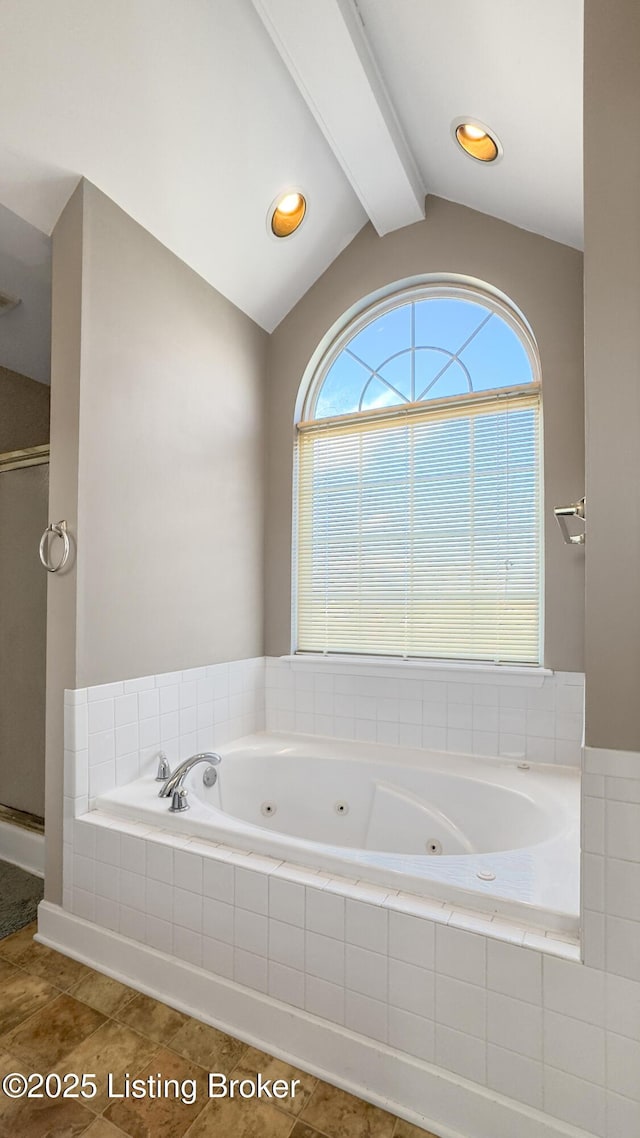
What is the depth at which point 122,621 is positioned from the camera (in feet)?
6.88

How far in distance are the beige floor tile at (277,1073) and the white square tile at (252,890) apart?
0.35m

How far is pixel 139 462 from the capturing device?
Answer: 219cm

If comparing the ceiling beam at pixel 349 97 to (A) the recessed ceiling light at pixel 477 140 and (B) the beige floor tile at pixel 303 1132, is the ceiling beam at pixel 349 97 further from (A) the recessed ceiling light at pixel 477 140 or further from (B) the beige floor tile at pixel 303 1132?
(B) the beige floor tile at pixel 303 1132

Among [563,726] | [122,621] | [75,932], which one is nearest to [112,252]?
[122,621]

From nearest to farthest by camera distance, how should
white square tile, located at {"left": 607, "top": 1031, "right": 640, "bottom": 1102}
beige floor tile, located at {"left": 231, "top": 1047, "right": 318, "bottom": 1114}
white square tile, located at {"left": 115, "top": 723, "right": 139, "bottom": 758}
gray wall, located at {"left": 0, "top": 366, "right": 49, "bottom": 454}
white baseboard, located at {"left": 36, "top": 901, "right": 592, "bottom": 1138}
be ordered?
1. white square tile, located at {"left": 607, "top": 1031, "right": 640, "bottom": 1102}
2. white baseboard, located at {"left": 36, "top": 901, "right": 592, "bottom": 1138}
3. beige floor tile, located at {"left": 231, "top": 1047, "right": 318, "bottom": 1114}
4. white square tile, located at {"left": 115, "top": 723, "right": 139, "bottom": 758}
5. gray wall, located at {"left": 0, "top": 366, "right": 49, "bottom": 454}

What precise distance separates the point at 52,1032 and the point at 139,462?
1.81 metres

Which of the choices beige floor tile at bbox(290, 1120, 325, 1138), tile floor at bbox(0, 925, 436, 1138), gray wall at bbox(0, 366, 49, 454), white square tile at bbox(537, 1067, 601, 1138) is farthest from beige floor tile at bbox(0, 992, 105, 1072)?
gray wall at bbox(0, 366, 49, 454)

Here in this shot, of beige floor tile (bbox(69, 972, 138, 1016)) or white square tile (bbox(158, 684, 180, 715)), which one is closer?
beige floor tile (bbox(69, 972, 138, 1016))

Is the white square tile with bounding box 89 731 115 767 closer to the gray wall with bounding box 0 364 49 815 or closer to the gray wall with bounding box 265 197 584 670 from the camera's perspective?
the gray wall with bounding box 0 364 49 815

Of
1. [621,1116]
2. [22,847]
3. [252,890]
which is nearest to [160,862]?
[252,890]

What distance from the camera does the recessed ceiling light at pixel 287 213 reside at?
245 cm

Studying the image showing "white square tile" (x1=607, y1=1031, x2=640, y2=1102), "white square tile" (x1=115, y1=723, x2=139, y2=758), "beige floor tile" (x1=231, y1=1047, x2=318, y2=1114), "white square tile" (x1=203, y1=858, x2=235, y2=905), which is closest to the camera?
"white square tile" (x1=607, y1=1031, x2=640, y2=1102)

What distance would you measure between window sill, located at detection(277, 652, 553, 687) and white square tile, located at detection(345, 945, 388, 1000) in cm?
130

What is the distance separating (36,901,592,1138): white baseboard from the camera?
1.24 m
